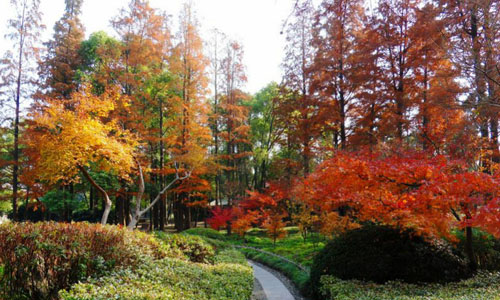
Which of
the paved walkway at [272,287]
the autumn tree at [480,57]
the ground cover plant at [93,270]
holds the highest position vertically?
the autumn tree at [480,57]

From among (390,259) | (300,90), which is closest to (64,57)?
(300,90)

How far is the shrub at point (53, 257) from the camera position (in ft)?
14.8

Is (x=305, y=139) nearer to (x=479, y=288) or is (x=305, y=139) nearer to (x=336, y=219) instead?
(x=336, y=219)

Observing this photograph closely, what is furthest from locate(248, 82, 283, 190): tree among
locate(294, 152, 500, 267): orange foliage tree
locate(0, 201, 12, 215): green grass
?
locate(0, 201, 12, 215): green grass

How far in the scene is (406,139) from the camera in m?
11.9

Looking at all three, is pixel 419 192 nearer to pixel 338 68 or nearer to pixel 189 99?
pixel 338 68

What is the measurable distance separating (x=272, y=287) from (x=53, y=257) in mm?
5928

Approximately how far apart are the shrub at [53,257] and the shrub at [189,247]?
2264 millimetres

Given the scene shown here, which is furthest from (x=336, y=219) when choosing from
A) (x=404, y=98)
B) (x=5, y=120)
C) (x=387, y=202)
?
(x=5, y=120)

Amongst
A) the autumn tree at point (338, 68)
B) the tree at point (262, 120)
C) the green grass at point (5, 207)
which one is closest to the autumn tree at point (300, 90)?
the autumn tree at point (338, 68)

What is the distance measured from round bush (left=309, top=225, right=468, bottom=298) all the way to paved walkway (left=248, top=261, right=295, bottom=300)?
1.05 metres

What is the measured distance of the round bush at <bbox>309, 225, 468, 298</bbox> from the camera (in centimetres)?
637

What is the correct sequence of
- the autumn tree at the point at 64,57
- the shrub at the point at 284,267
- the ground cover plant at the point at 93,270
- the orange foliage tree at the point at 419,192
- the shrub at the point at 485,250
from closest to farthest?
the ground cover plant at the point at 93,270 < the orange foliage tree at the point at 419,192 < the shrub at the point at 485,250 < the shrub at the point at 284,267 < the autumn tree at the point at 64,57

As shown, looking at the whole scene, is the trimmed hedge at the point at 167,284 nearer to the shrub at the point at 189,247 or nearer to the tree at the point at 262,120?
the shrub at the point at 189,247
